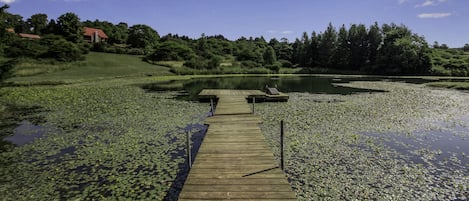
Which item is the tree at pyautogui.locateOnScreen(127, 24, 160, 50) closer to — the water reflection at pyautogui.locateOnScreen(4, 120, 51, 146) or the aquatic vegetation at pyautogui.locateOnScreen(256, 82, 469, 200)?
the water reflection at pyautogui.locateOnScreen(4, 120, 51, 146)

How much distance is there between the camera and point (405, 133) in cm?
1210

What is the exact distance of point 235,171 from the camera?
6562 mm

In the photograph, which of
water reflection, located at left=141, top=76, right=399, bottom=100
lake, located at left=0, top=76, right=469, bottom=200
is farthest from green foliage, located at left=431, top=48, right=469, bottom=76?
lake, located at left=0, top=76, right=469, bottom=200

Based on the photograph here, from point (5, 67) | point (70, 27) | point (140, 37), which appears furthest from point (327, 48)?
point (5, 67)

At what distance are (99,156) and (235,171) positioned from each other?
5.10 metres

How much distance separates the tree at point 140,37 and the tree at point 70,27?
14.6m

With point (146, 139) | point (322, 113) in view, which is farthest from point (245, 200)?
point (322, 113)

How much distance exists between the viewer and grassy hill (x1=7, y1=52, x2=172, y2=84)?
35059 mm

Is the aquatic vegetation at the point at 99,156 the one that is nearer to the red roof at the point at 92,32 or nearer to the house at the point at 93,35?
the house at the point at 93,35

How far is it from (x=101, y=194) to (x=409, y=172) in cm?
814

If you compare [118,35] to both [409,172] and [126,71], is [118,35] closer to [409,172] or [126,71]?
[126,71]

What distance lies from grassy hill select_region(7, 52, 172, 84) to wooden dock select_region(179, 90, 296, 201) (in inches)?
1190

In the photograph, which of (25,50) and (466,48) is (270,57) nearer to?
(25,50)

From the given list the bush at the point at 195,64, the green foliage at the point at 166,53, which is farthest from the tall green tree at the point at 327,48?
the green foliage at the point at 166,53
